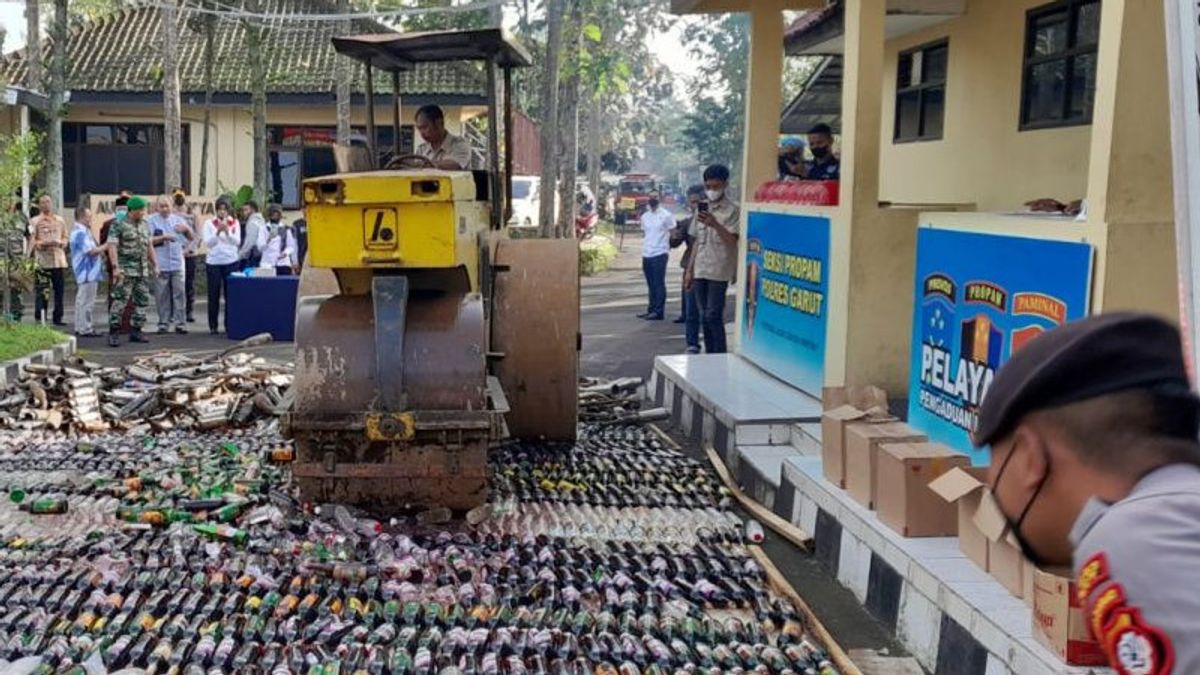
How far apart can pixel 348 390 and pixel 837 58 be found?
11017 millimetres

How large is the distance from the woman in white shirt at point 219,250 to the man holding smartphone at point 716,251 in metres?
8.03

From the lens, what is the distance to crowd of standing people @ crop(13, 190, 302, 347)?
15547 mm

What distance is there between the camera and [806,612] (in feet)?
18.0

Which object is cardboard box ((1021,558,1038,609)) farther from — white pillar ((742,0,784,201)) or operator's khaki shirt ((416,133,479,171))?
white pillar ((742,0,784,201))

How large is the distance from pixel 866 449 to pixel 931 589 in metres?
1.01

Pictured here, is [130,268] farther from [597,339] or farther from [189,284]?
[597,339]

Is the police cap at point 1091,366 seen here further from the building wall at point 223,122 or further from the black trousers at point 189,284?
the building wall at point 223,122

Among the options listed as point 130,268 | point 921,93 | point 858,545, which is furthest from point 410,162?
point 130,268

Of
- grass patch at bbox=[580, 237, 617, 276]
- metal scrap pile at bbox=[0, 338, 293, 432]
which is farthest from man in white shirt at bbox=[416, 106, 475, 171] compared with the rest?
grass patch at bbox=[580, 237, 617, 276]

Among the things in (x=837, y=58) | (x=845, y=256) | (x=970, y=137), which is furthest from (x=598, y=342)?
(x=845, y=256)

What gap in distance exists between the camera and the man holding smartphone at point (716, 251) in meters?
11.8

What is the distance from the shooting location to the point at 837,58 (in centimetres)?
1599

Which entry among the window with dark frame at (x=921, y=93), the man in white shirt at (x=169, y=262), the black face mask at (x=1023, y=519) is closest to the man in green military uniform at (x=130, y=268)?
the man in white shirt at (x=169, y=262)

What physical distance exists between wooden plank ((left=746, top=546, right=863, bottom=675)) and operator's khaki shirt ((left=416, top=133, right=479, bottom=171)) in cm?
327
